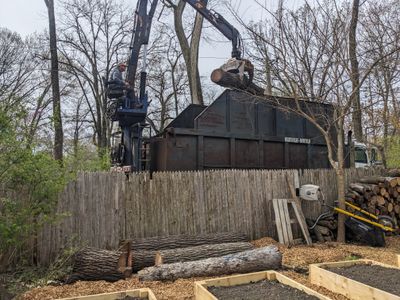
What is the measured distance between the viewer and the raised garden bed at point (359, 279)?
3.74 metres

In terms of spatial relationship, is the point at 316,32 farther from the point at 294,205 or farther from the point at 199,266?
the point at 199,266

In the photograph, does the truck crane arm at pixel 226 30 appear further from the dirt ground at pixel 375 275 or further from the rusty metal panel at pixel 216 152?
the dirt ground at pixel 375 275

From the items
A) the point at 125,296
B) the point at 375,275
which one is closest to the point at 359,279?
the point at 375,275

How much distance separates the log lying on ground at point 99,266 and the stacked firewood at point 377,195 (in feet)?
19.1

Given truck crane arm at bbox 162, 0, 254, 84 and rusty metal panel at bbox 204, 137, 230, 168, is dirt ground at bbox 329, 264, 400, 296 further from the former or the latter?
truck crane arm at bbox 162, 0, 254, 84

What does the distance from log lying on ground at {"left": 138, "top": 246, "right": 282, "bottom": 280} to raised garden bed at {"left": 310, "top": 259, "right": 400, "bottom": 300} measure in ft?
2.68

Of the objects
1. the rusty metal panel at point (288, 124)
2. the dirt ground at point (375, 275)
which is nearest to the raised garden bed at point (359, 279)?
the dirt ground at point (375, 275)

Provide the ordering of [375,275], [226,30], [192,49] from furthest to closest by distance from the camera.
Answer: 1. [192,49]
2. [226,30]
3. [375,275]

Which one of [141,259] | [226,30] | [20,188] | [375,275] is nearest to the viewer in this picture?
[375,275]

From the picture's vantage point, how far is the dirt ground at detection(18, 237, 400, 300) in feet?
14.4

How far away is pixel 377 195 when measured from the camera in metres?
8.84

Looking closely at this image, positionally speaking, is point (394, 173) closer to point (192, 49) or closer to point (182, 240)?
point (182, 240)

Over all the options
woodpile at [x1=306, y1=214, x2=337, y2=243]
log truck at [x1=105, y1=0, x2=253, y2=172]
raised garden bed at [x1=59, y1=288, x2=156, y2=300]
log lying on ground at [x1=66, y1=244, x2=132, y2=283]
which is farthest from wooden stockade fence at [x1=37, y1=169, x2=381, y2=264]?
raised garden bed at [x1=59, y1=288, x2=156, y2=300]

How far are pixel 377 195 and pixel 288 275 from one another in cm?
504
